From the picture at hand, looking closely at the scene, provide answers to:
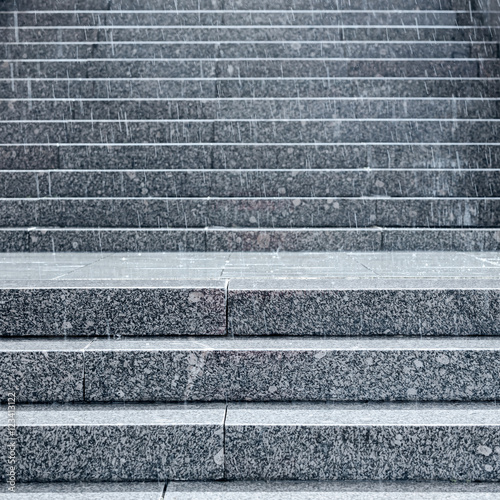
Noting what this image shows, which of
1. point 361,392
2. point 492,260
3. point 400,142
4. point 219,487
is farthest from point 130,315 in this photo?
point 400,142

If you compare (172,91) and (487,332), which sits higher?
(172,91)

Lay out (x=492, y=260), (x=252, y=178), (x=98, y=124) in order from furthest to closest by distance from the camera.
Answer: (x=98, y=124)
(x=252, y=178)
(x=492, y=260)

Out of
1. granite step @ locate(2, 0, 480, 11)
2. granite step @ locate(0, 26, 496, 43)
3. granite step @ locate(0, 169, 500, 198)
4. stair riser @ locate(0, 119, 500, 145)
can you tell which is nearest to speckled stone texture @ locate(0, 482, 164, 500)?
granite step @ locate(0, 169, 500, 198)

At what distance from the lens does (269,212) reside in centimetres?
494

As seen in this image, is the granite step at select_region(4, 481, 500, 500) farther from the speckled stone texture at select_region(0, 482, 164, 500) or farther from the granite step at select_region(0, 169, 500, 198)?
the granite step at select_region(0, 169, 500, 198)

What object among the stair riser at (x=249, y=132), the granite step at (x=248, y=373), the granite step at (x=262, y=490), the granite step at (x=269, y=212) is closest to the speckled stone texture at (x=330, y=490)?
the granite step at (x=262, y=490)

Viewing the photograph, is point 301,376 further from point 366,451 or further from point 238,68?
point 238,68

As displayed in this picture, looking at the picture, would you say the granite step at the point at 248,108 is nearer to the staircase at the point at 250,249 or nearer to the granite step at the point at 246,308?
the staircase at the point at 250,249

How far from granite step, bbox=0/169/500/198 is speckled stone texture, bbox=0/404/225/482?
2716 mm

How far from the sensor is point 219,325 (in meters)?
3.15

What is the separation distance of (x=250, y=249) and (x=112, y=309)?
1.71 meters

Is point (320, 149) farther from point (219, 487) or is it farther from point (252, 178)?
point (219, 487)

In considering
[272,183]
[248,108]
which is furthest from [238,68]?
[272,183]

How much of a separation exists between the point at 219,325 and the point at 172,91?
11.7 ft
